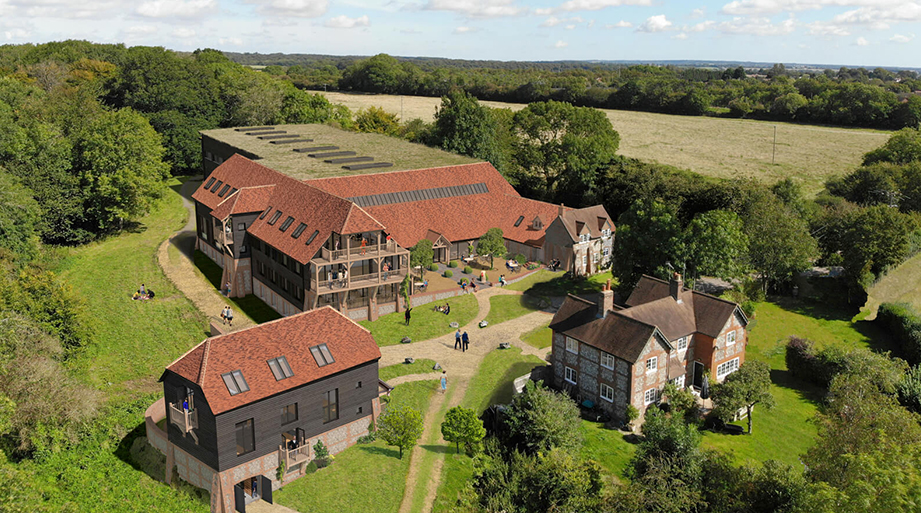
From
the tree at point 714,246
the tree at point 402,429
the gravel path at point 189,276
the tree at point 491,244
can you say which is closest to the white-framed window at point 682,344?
the tree at point 714,246

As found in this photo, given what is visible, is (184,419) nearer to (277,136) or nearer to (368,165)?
(368,165)

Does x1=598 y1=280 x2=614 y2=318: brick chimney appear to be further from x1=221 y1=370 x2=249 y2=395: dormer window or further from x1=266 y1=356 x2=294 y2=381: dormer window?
x1=221 y1=370 x2=249 y2=395: dormer window

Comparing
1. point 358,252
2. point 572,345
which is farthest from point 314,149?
point 572,345

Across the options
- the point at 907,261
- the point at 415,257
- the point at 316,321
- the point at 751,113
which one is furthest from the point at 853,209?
the point at 751,113

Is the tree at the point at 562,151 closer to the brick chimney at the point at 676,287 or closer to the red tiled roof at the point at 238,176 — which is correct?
the red tiled roof at the point at 238,176

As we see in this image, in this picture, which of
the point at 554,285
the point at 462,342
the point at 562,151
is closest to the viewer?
the point at 462,342

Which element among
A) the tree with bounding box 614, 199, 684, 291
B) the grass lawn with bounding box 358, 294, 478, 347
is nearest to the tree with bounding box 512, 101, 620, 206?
the tree with bounding box 614, 199, 684, 291
